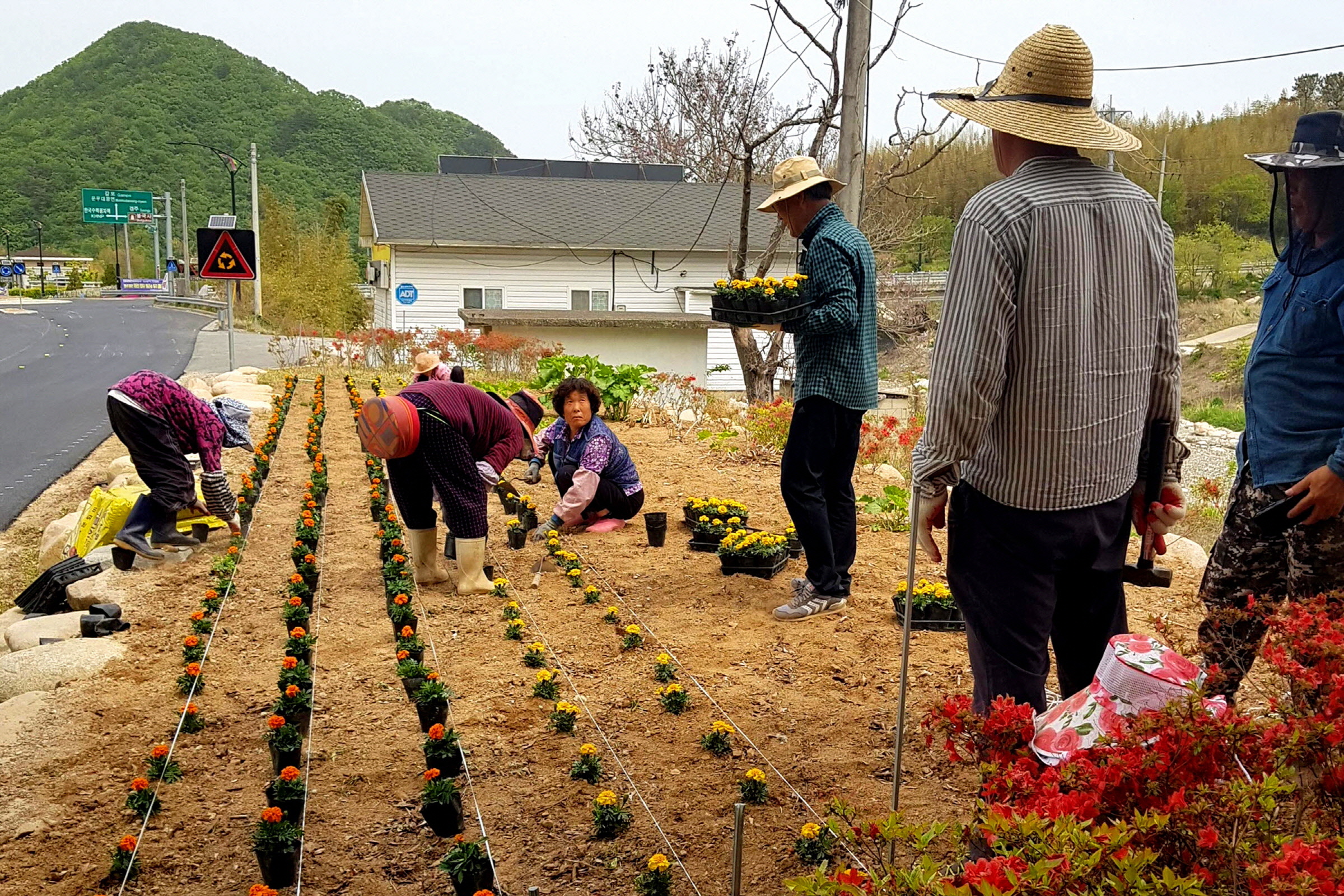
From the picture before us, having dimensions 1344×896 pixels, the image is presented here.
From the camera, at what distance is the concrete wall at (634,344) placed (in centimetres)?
2292

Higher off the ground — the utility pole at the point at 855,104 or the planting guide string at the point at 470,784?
the utility pole at the point at 855,104

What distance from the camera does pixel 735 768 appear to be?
3459 mm

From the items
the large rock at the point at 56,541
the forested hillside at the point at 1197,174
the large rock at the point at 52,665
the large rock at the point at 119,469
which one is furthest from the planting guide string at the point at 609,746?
the forested hillside at the point at 1197,174

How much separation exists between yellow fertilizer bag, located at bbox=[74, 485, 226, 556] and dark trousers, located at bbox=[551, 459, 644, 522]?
2.02m

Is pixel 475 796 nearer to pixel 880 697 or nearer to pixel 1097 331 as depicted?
pixel 880 697

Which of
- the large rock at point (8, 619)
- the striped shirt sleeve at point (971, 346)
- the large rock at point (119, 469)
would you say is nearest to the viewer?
the striped shirt sleeve at point (971, 346)

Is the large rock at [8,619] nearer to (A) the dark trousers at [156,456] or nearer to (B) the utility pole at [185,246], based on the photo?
(A) the dark trousers at [156,456]

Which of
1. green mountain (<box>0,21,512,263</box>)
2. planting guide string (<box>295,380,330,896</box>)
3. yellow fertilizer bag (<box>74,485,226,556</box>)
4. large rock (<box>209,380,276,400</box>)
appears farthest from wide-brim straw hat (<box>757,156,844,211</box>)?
green mountain (<box>0,21,512,263</box>)

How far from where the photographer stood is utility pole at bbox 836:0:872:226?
8.28 metres

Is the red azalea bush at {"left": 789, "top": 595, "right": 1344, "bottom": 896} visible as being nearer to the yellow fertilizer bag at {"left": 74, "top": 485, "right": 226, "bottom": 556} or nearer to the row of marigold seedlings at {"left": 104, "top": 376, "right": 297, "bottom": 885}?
the row of marigold seedlings at {"left": 104, "top": 376, "right": 297, "bottom": 885}

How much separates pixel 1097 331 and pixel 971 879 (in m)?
1.44

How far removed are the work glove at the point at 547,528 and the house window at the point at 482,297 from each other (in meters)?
21.8

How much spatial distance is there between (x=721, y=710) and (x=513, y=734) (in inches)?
28.1

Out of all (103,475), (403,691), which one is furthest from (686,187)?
(403,691)
